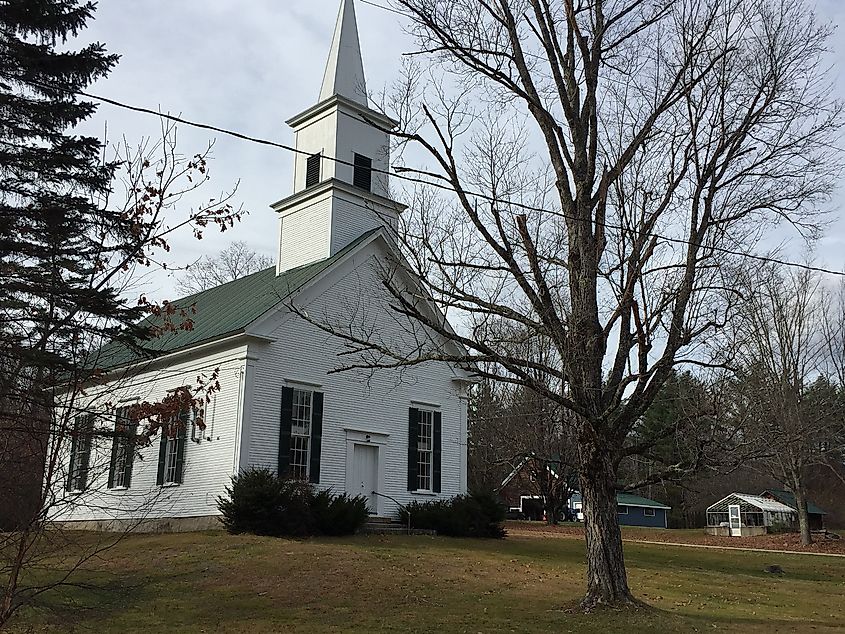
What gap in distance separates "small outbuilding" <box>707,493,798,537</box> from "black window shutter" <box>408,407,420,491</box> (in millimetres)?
24236

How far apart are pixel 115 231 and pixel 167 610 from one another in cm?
575

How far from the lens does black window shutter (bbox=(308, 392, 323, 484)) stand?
20.5 m

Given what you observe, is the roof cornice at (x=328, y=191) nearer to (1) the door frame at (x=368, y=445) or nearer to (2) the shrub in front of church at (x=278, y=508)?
(1) the door frame at (x=368, y=445)

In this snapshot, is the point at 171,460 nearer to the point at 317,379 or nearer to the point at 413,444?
the point at 317,379

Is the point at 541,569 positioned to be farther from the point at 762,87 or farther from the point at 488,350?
the point at 762,87

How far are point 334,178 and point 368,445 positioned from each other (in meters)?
7.57

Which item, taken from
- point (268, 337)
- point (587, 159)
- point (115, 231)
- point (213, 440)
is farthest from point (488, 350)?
point (213, 440)

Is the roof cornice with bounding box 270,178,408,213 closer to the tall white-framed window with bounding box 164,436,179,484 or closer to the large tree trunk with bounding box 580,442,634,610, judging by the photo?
the tall white-framed window with bounding box 164,436,179,484

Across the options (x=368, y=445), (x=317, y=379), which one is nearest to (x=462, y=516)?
(x=368, y=445)

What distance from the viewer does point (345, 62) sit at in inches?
995

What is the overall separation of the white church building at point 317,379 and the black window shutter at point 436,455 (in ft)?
0.11

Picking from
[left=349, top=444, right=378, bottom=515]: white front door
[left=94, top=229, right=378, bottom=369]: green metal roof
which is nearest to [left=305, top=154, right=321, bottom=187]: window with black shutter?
[left=94, top=229, right=378, bottom=369]: green metal roof

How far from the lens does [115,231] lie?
9.82 m

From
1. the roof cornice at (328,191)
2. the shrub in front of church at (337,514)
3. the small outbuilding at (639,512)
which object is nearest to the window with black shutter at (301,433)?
the shrub in front of church at (337,514)
